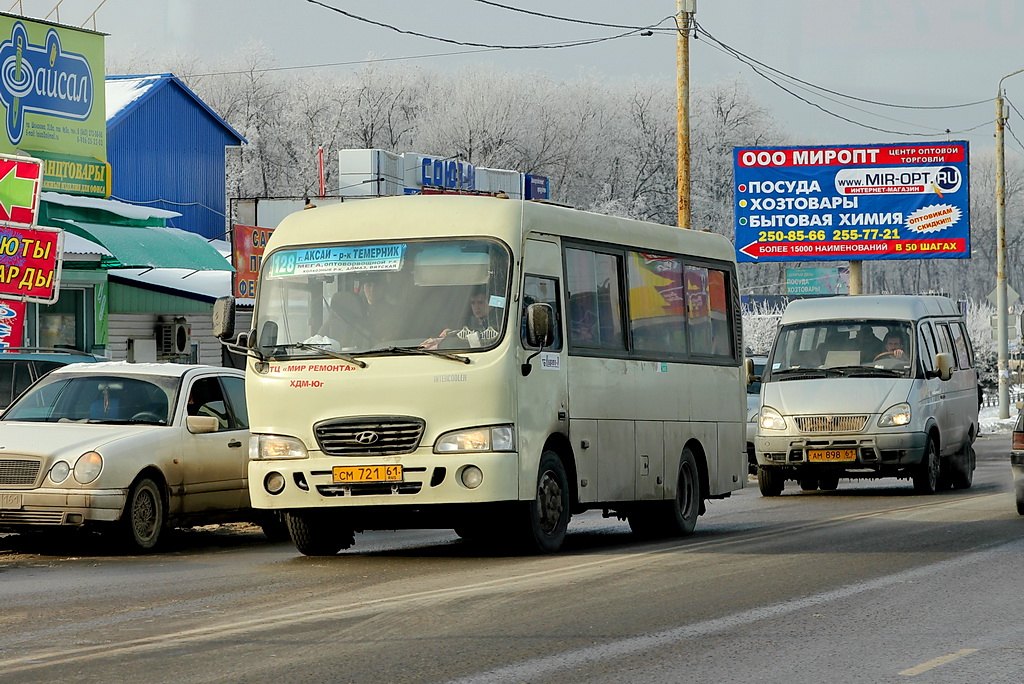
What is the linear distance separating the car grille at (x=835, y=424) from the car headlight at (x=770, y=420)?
313 mm

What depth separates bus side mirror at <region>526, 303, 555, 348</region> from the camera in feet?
42.8

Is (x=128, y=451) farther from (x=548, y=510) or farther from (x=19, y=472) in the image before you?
(x=548, y=510)

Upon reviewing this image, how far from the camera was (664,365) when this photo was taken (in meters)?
15.8

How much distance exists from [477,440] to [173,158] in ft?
103

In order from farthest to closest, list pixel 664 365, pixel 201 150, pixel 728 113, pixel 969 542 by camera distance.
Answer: pixel 728 113, pixel 201 150, pixel 664 365, pixel 969 542

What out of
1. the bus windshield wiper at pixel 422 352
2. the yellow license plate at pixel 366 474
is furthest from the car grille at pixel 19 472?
the bus windshield wiper at pixel 422 352

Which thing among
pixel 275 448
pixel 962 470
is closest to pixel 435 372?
pixel 275 448

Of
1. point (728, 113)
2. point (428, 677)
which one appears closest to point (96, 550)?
point (428, 677)

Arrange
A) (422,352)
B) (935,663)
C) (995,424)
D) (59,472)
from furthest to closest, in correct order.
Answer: (995,424)
(59,472)
(422,352)
(935,663)

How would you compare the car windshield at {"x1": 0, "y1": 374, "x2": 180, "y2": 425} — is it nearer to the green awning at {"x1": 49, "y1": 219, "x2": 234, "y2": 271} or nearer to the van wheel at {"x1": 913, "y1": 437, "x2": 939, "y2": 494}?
the van wheel at {"x1": 913, "y1": 437, "x2": 939, "y2": 494}

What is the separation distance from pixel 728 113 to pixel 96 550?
3510 inches

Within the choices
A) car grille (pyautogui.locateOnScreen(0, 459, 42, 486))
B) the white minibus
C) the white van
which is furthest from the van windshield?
car grille (pyautogui.locateOnScreen(0, 459, 42, 486))

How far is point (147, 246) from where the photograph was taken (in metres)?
31.9

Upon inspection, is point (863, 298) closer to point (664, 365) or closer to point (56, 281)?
point (664, 365)
